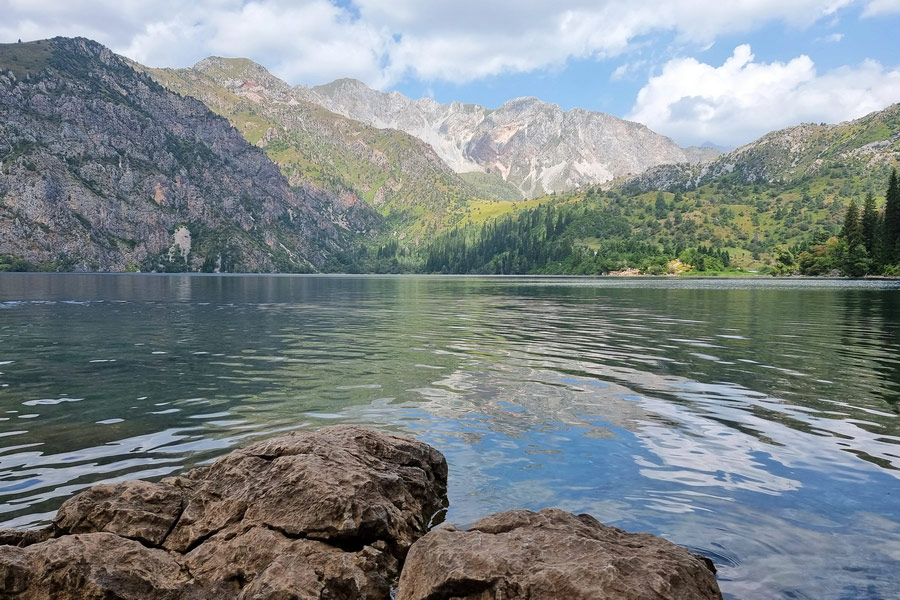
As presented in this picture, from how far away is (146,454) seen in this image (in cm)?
1666

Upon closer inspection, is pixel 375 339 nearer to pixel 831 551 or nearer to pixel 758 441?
pixel 758 441

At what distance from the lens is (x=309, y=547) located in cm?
911

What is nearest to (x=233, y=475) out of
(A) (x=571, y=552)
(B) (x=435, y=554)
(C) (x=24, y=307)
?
(B) (x=435, y=554)

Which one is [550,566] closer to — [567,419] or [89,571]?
[89,571]

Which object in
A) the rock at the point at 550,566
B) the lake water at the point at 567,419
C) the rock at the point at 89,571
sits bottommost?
the lake water at the point at 567,419

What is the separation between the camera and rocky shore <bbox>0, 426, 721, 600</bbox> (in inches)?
303

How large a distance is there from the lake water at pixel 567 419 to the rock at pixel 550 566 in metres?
2.48

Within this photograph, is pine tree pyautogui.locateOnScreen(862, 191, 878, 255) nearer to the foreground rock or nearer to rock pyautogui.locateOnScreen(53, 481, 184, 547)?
the foreground rock

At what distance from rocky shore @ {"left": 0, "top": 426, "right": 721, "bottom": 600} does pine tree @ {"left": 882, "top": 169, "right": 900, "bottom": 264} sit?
221265mm

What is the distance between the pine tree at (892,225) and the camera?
17925 centimetres

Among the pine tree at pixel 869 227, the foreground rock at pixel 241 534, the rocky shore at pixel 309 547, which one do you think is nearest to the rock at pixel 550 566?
the rocky shore at pixel 309 547

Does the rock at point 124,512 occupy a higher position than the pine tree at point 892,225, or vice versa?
the pine tree at point 892,225

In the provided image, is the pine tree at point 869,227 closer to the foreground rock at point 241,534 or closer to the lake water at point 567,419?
the lake water at point 567,419

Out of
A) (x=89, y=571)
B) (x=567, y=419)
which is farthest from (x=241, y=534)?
(x=567, y=419)
